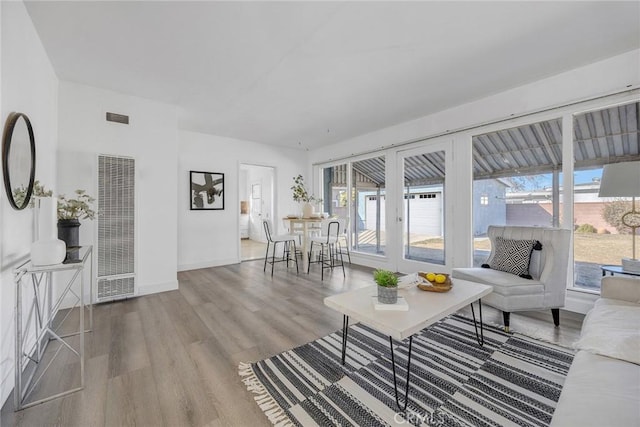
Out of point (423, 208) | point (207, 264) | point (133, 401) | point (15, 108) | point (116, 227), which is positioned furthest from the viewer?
point (207, 264)

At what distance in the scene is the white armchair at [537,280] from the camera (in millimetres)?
2359

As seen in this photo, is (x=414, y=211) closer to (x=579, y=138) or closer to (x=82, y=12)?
(x=579, y=138)

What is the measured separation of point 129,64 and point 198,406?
10.1ft

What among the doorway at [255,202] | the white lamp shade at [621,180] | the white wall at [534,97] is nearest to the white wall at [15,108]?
the white wall at [534,97]

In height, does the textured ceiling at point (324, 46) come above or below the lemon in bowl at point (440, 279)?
above

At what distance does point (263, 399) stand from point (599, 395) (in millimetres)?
1548

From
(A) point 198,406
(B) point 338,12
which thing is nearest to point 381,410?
(A) point 198,406

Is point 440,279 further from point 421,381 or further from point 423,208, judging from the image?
point 423,208

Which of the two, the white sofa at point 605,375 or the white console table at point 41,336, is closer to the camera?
the white sofa at point 605,375

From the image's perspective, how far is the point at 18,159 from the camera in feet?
5.94

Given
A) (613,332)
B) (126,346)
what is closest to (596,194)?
(613,332)

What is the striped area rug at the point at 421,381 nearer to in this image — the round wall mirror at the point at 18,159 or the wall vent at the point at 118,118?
the round wall mirror at the point at 18,159

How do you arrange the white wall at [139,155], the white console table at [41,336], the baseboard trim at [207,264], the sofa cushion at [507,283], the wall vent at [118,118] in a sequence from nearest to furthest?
the white console table at [41,336], the sofa cushion at [507,283], the white wall at [139,155], the wall vent at [118,118], the baseboard trim at [207,264]

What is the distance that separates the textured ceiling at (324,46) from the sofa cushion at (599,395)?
231cm
